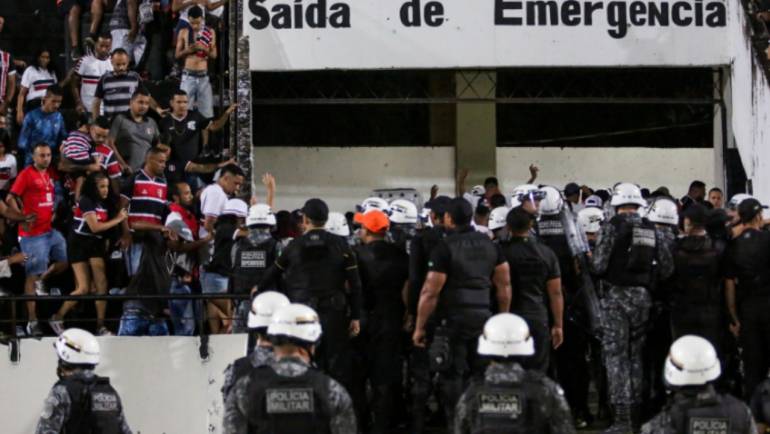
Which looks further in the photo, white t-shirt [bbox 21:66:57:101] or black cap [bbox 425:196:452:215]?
white t-shirt [bbox 21:66:57:101]

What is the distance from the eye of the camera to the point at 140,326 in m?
16.6

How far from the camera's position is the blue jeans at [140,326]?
1641 cm

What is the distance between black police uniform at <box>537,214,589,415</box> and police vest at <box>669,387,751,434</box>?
453 centimetres

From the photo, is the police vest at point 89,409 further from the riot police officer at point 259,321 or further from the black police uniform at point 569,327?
the black police uniform at point 569,327

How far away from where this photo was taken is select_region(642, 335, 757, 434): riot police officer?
10406mm

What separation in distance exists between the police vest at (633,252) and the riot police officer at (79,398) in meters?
4.44

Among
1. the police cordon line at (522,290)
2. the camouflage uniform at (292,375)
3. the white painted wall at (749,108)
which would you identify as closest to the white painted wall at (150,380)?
the police cordon line at (522,290)

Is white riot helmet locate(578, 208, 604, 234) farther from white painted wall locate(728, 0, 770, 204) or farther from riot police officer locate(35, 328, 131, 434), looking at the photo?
riot police officer locate(35, 328, 131, 434)

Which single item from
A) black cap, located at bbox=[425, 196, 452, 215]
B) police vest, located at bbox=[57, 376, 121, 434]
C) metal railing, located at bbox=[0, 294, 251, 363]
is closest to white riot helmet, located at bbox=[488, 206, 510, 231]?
black cap, located at bbox=[425, 196, 452, 215]

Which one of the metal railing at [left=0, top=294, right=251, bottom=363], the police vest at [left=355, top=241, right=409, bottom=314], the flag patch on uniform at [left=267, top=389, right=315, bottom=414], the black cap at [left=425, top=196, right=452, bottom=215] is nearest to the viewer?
the flag patch on uniform at [left=267, top=389, right=315, bottom=414]

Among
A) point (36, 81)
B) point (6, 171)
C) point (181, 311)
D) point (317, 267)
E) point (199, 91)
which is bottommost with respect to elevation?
point (181, 311)

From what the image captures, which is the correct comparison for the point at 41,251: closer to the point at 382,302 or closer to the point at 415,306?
the point at 382,302

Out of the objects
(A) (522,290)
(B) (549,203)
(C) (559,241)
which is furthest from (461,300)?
(B) (549,203)

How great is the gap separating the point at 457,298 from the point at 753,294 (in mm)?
2548
